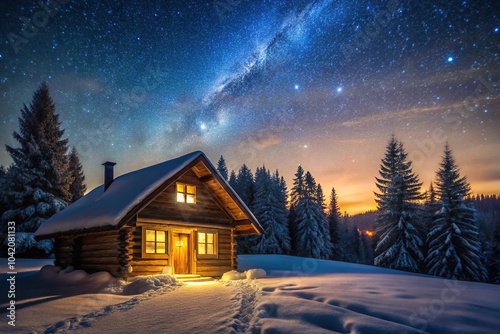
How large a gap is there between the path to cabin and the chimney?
11956 mm

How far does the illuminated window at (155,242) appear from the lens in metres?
16.5

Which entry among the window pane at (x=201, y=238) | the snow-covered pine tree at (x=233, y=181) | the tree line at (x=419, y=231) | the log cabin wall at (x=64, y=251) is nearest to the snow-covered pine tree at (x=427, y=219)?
the tree line at (x=419, y=231)

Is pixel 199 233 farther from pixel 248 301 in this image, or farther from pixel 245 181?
pixel 245 181

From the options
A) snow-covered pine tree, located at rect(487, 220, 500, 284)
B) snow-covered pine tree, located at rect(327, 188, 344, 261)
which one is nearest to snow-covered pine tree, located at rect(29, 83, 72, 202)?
snow-covered pine tree, located at rect(327, 188, 344, 261)

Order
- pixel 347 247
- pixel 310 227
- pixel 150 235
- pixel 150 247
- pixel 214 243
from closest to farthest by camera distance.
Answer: pixel 150 247 → pixel 150 235 → pixel 214 243 → pixel 310 227 → pixel 347 247

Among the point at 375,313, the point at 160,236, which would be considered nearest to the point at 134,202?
the point at 160,236

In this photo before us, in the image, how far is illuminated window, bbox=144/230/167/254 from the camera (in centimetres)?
1653

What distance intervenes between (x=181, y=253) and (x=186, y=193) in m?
3.30

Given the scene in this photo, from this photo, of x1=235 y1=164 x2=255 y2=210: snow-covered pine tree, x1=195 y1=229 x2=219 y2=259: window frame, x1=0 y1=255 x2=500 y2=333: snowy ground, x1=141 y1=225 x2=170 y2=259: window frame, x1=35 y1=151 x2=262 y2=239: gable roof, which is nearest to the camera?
x1=0 y1=255 x2=500 y2=333: snowy ground

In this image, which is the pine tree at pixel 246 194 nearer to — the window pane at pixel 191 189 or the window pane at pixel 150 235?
the window pane at pixel 191 189

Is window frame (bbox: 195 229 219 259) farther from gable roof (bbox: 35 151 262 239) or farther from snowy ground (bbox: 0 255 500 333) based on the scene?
snowy ground (bbox: 0 255 500 333)

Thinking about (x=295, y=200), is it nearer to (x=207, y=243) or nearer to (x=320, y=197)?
(x=320, y=197)

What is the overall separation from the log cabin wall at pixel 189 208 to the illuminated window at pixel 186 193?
0.19 m

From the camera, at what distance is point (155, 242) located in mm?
16797
